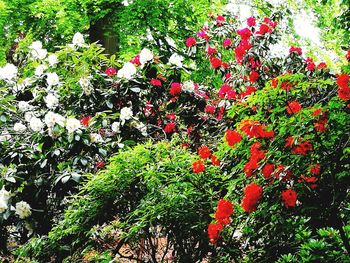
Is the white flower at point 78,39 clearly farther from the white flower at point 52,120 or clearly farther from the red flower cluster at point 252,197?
the red flower cluster at point 252,197

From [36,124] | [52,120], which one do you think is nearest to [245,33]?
[52,120]

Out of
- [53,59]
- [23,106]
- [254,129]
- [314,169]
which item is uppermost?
[53,59]

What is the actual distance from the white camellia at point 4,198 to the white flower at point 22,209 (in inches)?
5.7

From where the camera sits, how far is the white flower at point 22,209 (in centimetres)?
387

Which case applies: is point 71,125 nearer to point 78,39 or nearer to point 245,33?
point 78,39

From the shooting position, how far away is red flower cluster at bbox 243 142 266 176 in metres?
2.44

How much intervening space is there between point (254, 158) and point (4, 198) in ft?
7.95

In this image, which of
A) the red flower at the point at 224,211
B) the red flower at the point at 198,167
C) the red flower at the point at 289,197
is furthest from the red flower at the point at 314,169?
the red flower at the point at 198,167

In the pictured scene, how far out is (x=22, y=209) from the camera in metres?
3.87

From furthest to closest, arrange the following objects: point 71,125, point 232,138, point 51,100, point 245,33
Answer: point 245,33
point 51,100
point 71,125
point 232,138

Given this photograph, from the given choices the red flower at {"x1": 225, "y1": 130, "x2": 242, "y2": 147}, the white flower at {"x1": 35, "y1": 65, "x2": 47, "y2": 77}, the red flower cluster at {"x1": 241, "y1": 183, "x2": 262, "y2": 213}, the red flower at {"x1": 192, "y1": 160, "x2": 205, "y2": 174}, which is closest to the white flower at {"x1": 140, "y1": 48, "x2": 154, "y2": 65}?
the white flower at {"x1": 35, "y1": 65, "x2": 47, "y2": 77}

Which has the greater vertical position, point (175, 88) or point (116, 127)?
point (175, 88)

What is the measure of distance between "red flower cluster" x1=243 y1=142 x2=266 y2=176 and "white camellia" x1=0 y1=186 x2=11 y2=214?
7.58ft

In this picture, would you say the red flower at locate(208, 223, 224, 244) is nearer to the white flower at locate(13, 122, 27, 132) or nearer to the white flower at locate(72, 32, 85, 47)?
the white flower at locate(13, 122, 27, 132)
